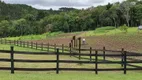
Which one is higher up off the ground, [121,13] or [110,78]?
[121,13]

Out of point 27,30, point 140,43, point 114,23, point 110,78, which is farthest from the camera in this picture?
point 27,30

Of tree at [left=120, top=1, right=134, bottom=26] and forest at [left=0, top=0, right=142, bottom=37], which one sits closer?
tree at [left=120, top=1, right=134, bottom=26]

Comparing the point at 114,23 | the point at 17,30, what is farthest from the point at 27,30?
the point at 114,23

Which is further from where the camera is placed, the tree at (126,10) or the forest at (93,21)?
the forest at (93,21)

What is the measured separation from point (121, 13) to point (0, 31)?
222ft

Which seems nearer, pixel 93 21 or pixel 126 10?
pixel 126 10

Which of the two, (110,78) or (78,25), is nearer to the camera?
(110,78)

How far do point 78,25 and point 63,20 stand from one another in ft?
33.3

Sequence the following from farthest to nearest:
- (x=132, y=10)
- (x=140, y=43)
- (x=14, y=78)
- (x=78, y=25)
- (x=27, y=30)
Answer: (x=27, y=30) < (x=78, y=25) < (x=132, y=10) < (x=140, y=43) < (x=14, y=78)

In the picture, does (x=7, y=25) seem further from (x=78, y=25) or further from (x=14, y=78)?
(x=14, y=78)

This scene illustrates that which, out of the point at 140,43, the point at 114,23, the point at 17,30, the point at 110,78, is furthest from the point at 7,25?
the point at 110,78

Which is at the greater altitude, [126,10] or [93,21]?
[126,10]

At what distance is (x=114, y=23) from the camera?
14788 centimetres

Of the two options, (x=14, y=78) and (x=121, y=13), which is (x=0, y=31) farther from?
(x=14, y=78)
